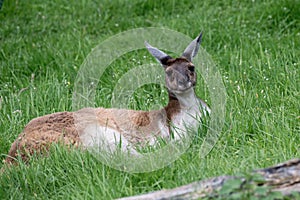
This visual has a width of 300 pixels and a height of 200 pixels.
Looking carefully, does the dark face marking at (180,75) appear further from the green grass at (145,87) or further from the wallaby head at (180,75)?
the green grass at (145,87)

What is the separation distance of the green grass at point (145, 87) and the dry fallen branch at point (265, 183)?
0.76 metres

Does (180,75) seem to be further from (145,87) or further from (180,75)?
(145,87)

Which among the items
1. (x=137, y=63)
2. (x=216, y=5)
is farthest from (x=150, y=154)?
(x=216, y=5)

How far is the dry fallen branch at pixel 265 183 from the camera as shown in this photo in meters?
4.02

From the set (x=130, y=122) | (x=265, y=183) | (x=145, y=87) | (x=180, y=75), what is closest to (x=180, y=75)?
(x=180, y=75)

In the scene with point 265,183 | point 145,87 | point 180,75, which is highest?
point 180,75

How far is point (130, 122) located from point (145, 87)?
1.21 meters

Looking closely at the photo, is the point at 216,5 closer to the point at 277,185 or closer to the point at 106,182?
the point at 106,182

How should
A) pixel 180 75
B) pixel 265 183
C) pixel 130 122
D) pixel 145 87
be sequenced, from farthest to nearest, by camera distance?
pixel 145 87 < pixel 130 122 < pixel 180 75 < pixel 265 183

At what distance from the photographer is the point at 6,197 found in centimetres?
536

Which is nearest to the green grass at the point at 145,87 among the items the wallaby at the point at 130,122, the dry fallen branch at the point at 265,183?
the wallaby at the point at 130,122

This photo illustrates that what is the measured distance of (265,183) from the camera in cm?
402

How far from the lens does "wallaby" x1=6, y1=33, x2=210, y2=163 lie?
20.4 feet

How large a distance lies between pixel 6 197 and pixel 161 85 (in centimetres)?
273
